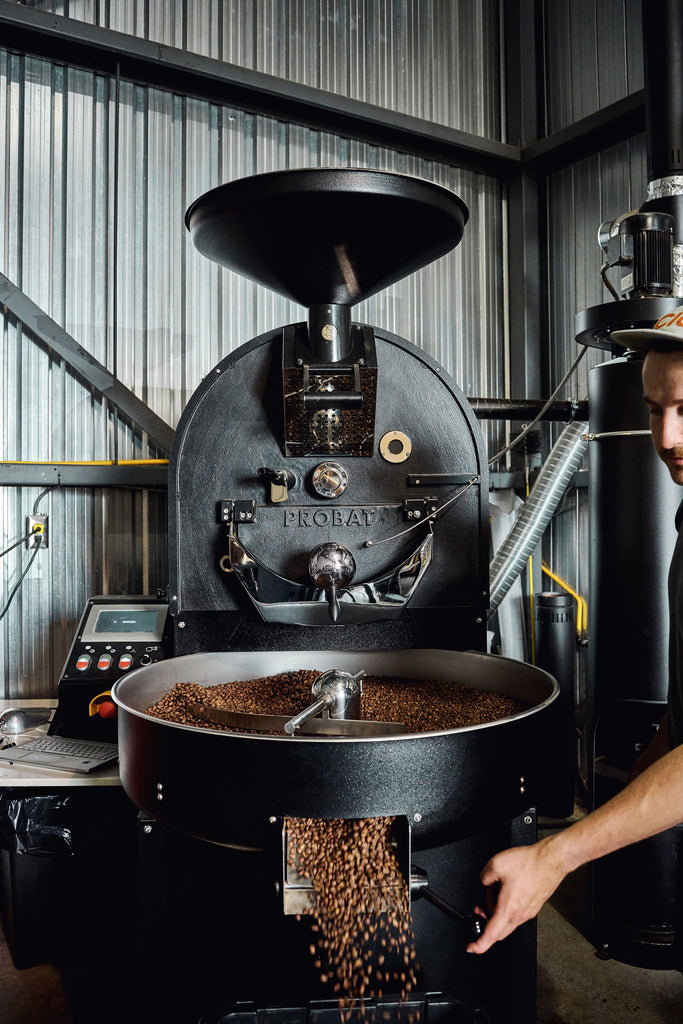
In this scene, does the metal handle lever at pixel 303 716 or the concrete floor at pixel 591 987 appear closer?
the metal handle lever at pixel 303 716

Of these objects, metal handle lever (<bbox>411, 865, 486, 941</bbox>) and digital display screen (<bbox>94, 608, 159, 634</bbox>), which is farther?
digital display screen (<bbox>94, 608, 159, 634</bbox>)

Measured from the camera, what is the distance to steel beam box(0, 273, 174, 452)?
259 centimetres

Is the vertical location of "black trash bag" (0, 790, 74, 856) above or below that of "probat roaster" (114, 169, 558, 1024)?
below

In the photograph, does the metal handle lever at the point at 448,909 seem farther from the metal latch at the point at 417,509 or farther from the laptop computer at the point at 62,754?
the laptop computer at the point at 62,754

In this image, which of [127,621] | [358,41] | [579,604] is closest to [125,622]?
[127,621]

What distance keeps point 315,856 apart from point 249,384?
1035mm

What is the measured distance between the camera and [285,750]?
1.12m

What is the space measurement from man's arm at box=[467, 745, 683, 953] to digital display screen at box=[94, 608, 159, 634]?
1.34m

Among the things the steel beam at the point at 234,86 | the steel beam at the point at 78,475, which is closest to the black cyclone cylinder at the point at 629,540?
the steel beam at the point at 78,475

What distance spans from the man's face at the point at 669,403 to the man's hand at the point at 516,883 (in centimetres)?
67

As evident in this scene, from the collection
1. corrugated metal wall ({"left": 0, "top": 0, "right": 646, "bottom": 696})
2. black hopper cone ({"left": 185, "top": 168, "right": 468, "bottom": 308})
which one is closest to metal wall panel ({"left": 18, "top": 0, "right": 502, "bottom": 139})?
corrugated metal wall ({"left": 0, "top": 0, "right": 646, "bottom": 696})

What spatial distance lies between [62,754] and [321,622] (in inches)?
30.0

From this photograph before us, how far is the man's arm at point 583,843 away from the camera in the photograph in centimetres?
108

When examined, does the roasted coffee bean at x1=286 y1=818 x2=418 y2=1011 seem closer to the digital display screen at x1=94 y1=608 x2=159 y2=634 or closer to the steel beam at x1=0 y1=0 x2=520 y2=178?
the digital display screen at x1=94 y1=608 x2=159 y2=634
